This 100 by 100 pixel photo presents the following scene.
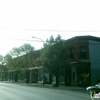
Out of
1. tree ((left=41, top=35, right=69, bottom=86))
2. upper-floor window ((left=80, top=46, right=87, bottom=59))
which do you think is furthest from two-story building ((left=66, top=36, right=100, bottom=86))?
tree ((left=41, top=35, right=69, bottom=86))

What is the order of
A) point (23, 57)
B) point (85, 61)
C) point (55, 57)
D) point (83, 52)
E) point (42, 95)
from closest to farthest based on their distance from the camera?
point (42, 95)
point (55, 57)
point (85, 61)
point (83, 52)
point (23, 57)

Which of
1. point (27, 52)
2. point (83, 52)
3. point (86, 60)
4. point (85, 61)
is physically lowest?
point (85, 61)

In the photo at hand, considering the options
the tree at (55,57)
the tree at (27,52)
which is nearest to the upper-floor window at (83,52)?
the tree at (55,57)

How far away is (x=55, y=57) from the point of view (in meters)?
42.3

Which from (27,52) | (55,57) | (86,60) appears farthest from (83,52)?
(27,52)

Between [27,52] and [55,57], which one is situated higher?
[27,52]

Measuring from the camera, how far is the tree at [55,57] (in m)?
42.3

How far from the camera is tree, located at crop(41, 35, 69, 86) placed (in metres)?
42.3

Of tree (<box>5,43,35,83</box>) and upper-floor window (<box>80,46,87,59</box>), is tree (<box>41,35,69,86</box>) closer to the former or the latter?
upper-floor window (<box>80,46,87,59</box>)

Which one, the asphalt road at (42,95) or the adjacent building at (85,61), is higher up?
the adjacent building at (85,61)

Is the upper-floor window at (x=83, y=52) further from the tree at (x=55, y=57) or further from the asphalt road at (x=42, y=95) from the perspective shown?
the asphalt road at (x=42, y=95)

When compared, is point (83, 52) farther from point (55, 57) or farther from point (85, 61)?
point (55, 57)

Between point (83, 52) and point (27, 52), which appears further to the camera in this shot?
point (27, 52)

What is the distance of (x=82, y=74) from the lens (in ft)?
147
